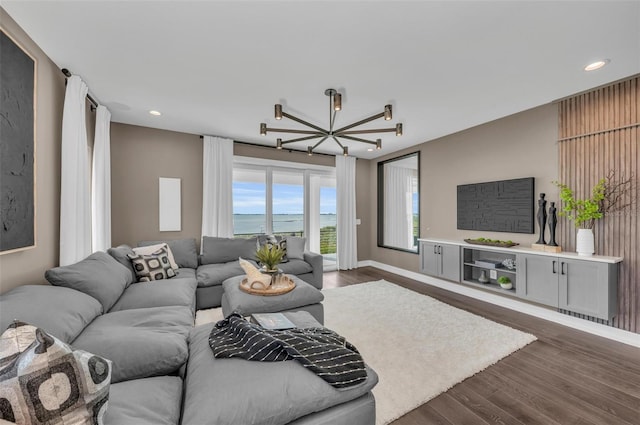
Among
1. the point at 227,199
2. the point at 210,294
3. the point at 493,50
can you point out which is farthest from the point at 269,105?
the point at 210,294

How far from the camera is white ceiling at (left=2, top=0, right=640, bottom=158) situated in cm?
174

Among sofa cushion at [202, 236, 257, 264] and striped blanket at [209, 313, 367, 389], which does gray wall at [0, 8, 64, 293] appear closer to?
striped blanket at [209, 313, 367, 389]

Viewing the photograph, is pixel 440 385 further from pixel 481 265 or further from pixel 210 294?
pixel 210 294

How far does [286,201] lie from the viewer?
5.43m

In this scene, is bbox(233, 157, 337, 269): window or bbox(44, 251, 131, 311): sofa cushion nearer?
bbox(44, 251, 131, 311): sofa cushion

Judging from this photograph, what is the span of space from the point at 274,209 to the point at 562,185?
4.39m

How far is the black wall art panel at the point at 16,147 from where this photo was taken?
1.64 meters

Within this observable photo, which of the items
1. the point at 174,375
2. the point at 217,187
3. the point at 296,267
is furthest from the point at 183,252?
the point at 174,375

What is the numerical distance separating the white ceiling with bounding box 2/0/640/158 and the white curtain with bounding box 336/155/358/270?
2.57 metres

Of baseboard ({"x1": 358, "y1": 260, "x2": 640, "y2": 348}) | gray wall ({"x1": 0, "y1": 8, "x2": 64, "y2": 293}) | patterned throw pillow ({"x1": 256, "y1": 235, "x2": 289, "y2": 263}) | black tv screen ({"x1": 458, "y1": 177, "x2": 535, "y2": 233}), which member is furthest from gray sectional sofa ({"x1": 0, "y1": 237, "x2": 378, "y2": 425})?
black tv screen ({"x1": 458, "y1": 177, "x2": 535, "y2": 233})

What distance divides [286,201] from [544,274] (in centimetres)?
420

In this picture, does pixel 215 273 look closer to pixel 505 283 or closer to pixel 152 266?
pixel 152 266

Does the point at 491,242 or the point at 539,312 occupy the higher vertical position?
the point at 491,242

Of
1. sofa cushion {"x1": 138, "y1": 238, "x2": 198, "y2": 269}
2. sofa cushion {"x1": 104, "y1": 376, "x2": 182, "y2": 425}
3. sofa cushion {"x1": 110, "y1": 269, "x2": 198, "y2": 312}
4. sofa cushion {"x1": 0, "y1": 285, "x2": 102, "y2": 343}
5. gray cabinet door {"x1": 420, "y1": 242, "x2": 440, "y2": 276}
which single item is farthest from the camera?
gray cabinet door {"x1": 420, "y1": 242, "x2": 440, "y2": 276}
